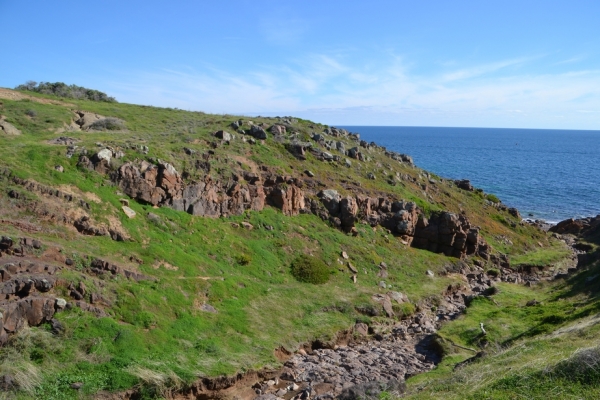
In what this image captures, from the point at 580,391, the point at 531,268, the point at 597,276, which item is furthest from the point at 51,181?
the point at 531,268

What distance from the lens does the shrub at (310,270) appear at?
127 feet

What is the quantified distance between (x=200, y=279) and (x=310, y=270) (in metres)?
11.4

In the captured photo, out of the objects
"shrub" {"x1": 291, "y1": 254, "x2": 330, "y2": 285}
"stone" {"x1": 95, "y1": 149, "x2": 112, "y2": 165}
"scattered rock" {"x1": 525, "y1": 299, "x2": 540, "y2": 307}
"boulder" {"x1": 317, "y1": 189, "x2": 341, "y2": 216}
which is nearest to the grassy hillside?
"shrub" {"x1": 291, "y1": 254, "x2": 330, "y2": 285}

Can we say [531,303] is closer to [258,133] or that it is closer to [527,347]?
[527,347]

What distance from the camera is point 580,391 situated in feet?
47.6

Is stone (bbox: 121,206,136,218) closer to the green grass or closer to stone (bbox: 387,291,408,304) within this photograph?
stone (bbox: 387,291,408,304)

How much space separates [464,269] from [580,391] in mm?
35703

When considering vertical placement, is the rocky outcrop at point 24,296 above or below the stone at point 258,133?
below

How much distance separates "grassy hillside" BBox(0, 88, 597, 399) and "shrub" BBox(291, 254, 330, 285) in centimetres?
79

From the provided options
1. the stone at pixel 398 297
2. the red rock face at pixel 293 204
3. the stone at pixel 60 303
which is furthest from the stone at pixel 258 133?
the stone at pixel 60 303

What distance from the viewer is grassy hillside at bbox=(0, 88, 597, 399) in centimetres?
2203

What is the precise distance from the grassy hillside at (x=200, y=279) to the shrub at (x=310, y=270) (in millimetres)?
788

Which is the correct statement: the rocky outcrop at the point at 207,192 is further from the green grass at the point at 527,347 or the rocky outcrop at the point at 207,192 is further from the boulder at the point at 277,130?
the green grass at the point at 527,347

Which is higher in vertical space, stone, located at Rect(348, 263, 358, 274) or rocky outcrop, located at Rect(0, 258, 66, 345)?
rocky outcrop, located at Rect(0, 258, 66, 345)
